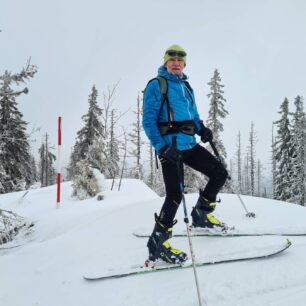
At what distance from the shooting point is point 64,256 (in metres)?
4.88

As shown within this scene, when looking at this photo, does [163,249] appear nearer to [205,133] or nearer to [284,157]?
[205,133]

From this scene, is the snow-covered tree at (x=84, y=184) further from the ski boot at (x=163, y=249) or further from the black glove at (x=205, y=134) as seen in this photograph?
the ski boot at (x=163, y=249)

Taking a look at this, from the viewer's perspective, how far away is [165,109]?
4.23 m

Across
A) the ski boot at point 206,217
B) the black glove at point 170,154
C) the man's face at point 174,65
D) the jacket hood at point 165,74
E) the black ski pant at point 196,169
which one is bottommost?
the ski boot at point 206,217

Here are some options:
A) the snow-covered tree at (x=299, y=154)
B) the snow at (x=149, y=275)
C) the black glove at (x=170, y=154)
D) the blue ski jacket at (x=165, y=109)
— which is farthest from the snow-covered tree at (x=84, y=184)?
the snow-covered tree at (x=299, y=154)

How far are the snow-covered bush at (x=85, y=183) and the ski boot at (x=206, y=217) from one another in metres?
7.30

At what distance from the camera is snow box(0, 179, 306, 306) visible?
3.29 metres

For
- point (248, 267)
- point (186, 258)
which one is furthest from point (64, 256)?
point (248, 267)

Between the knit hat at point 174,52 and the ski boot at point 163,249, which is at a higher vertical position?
the knit hat at point 174,52

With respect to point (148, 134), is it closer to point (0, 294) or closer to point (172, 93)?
point (172, 93)

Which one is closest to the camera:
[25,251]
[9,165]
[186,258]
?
[186,258]

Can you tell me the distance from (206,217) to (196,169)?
870 mm

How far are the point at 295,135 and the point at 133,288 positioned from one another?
3303cm

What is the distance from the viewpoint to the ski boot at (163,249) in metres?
4.04
